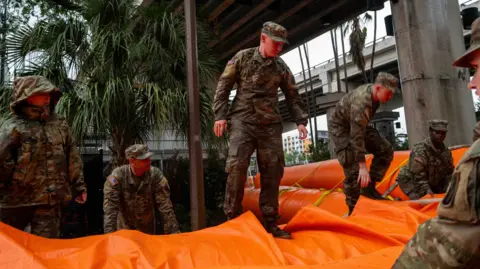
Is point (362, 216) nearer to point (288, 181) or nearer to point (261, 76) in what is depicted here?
point (261, 76)

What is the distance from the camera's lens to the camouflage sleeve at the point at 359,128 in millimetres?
3633

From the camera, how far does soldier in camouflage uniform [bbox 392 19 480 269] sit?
0.88 metres

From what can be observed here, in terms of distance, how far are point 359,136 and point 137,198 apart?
2414 mm

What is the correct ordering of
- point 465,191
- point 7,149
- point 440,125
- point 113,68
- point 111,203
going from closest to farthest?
1. point 465,191
2. point 7,149
3. point 111,203
4. point 440,125
5. point 113,68

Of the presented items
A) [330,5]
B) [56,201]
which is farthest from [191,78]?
[330,5]

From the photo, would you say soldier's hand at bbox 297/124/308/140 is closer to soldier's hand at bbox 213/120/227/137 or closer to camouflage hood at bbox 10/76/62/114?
soldier's hand at bbox 213/120/227/137

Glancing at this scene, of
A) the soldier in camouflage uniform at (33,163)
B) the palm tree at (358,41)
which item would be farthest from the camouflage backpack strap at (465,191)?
the palm tree at (358,41)

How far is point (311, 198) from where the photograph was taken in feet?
19.7

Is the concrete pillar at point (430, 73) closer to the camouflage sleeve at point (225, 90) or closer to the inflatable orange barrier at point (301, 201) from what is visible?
the inflatable orange barrier at point (301, 201)

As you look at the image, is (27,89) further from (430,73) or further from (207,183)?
(207,183)

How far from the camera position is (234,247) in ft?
8.00

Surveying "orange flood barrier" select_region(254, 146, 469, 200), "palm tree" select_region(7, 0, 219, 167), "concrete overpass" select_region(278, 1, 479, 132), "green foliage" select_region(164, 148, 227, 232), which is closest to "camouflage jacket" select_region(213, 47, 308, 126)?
"orange flood barrier" select_region(254, 146, 469, 200)

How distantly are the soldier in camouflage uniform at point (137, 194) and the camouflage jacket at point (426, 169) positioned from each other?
2.59 meters

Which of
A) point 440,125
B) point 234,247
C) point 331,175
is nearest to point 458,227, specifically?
point 234,247
